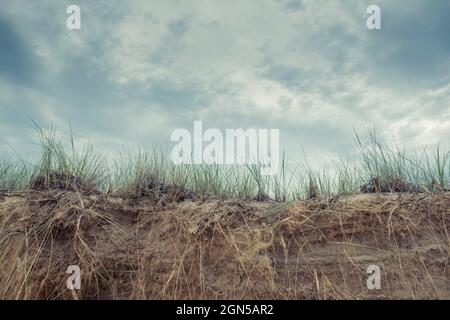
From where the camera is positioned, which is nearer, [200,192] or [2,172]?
[200,192]

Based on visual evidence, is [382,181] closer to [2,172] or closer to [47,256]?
[47,256]

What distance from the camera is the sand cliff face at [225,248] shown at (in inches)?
170

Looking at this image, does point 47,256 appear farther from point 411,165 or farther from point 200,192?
point 411,165

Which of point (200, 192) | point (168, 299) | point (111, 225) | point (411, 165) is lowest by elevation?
point (168, 299)

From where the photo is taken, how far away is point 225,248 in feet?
14.6

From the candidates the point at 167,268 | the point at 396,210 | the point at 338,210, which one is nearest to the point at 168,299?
the point at 167,268

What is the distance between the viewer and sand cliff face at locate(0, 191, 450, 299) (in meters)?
4.33

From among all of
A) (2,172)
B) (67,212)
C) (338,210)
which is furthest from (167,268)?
(2,172)

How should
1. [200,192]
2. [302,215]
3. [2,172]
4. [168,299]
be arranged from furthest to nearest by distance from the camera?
[2,172]
[200,192]
[302,215]
[168,299]

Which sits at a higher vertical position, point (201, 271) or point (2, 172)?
point (2, 172)

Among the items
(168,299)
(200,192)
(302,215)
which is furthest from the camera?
(200,192)

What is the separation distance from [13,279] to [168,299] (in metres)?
1.50

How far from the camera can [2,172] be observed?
589 cm

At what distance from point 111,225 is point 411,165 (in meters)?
3.51
